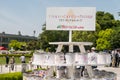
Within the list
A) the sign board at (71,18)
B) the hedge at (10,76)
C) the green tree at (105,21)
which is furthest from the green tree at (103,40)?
the sign board at (71,18)

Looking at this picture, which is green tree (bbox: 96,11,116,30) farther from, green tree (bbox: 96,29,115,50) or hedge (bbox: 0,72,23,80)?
hedge (bbox: 0,72,23,80)

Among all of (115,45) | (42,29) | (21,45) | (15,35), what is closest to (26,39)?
(15,35)

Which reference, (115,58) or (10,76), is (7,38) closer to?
(115,58)

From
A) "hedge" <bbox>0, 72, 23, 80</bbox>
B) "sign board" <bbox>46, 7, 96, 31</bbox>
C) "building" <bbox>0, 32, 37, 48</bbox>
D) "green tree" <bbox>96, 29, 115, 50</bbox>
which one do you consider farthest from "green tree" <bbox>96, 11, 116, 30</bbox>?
"sign board" <bbox>46, 7, 96, 31</bbox>

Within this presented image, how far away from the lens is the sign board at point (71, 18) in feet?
57.9

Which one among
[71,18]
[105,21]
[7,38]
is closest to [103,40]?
[105,21]

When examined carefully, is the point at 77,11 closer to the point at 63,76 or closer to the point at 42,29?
the point at 63,76

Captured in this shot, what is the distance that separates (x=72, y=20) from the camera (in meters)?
17.7

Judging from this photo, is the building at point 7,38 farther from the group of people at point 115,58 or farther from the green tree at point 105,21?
the group of people at point 115,58

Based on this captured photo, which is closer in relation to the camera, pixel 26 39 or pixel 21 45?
pixel 21 45

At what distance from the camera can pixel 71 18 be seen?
17.7 m

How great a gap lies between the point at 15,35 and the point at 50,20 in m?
145

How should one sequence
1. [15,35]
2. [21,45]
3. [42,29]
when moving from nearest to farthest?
1. [42,29]
2. [21,45]
3. [15,35]

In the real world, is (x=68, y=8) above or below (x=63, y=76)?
above
